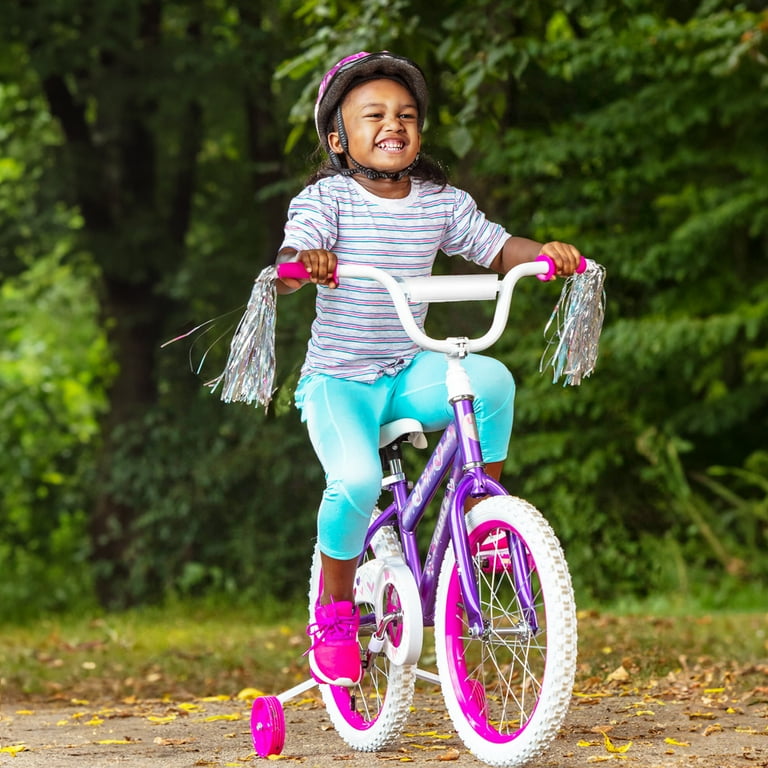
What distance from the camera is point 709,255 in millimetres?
8828

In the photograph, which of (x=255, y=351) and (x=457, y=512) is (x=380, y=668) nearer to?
(x=457, y=512)

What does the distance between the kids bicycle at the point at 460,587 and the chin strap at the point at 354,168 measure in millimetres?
374

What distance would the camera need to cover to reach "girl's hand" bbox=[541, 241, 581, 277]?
144 inches

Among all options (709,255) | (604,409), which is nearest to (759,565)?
(604,409)

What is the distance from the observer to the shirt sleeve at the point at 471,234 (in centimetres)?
393

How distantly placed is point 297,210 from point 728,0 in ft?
19.8

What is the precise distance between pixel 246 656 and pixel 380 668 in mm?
3192

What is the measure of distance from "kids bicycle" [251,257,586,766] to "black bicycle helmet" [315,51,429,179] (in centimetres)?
46

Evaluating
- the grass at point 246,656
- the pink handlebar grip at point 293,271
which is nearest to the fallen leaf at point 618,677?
the grass at point 246,656

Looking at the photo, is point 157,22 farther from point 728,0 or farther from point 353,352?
point 353,352

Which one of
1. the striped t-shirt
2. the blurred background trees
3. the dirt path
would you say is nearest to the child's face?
the striped t-shirt

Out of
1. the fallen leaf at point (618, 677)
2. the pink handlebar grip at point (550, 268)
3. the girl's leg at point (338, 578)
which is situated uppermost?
the pink handlebar grip at point (550, 268)

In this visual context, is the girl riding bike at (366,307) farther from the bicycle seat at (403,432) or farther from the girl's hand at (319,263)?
the girl's hand at (319,263)

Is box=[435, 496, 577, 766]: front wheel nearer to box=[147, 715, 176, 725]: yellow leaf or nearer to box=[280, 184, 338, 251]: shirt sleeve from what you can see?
box=[280, 184, 338, 251]: shirt sleeve
